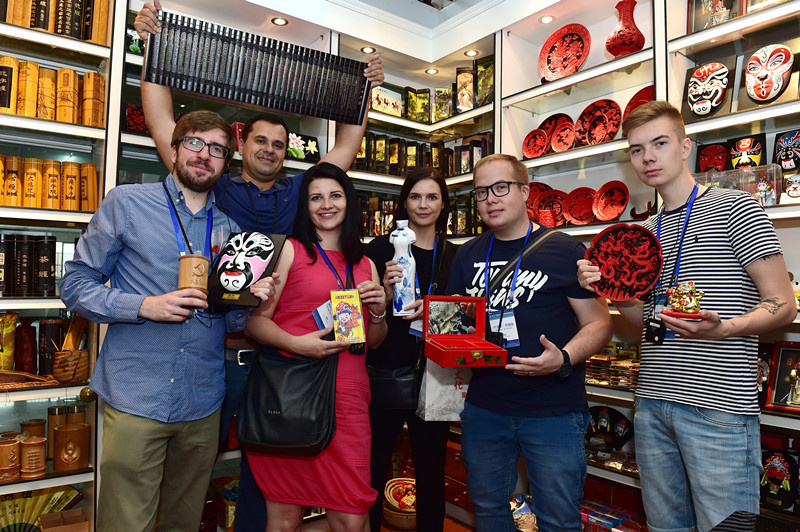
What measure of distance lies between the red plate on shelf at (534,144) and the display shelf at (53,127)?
109 inches

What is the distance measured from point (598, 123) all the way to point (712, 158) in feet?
2.61

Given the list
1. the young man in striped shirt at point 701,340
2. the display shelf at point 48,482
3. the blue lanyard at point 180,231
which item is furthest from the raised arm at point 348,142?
the display shelf at point 48,482

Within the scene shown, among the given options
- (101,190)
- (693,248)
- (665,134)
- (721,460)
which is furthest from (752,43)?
(101,190)

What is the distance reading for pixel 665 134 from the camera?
76.8 inches

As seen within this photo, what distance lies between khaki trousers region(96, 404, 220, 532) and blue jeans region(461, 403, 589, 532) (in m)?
1.05

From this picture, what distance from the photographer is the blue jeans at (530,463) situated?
5.99 feet

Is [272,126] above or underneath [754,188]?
above

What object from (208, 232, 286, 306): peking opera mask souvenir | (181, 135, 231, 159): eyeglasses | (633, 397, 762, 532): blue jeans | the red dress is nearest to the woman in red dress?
the red dress

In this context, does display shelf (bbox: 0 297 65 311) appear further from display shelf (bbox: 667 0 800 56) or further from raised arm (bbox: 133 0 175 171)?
display shelf (bbox: 667 0 800 56)

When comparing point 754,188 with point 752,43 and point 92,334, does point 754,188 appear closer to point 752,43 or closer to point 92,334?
point 752,43

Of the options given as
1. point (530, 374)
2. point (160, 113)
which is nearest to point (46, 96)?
point (160, 113)

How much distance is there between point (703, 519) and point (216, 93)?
2546 mm

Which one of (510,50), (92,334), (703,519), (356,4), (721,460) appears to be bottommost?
(703,519)

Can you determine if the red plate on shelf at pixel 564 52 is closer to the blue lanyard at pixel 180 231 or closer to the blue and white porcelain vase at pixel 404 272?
the blue and white porcelain vase at pixel 404 272
